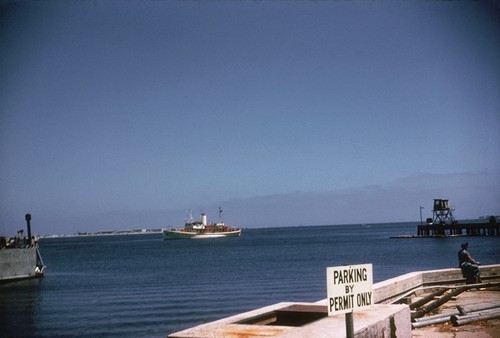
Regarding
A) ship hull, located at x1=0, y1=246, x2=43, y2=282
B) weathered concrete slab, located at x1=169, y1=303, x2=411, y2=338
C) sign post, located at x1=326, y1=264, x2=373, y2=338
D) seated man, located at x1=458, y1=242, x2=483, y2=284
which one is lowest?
ship hull, located at x1=0, y1=246, x2=43, y2=282

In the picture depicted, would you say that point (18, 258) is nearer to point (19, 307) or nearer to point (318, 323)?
point (19, 307)

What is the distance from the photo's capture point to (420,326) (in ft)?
31.5

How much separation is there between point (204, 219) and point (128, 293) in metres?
159

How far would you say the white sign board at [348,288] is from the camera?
529cm

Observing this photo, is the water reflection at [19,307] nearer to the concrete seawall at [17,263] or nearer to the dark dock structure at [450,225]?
the concrete seawall at [17,263]

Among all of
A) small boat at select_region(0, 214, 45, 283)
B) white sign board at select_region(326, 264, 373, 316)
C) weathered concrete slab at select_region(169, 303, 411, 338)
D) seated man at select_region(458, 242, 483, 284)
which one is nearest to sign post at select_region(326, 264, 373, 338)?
white sign board at select_region(326, 264, 373, 316)

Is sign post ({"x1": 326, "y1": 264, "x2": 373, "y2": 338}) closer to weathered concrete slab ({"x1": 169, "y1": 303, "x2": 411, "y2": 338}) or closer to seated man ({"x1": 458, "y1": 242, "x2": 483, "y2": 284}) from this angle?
weathered concrete slab ({"x1": 169, "y1": 303, "x2": 411, "y2": 338})

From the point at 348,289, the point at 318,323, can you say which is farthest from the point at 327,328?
Result: the point at 348,289

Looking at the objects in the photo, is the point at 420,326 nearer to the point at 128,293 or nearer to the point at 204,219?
the point at 128,293

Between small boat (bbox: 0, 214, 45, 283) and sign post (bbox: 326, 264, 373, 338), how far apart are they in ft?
169

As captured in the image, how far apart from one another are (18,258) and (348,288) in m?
54.3

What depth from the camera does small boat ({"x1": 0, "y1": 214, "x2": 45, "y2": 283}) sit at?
2002 inches

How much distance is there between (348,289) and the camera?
18.0ft

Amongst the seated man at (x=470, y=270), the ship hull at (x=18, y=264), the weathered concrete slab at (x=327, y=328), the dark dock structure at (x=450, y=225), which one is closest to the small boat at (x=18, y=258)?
the ship hull at (x=18, y=264)
